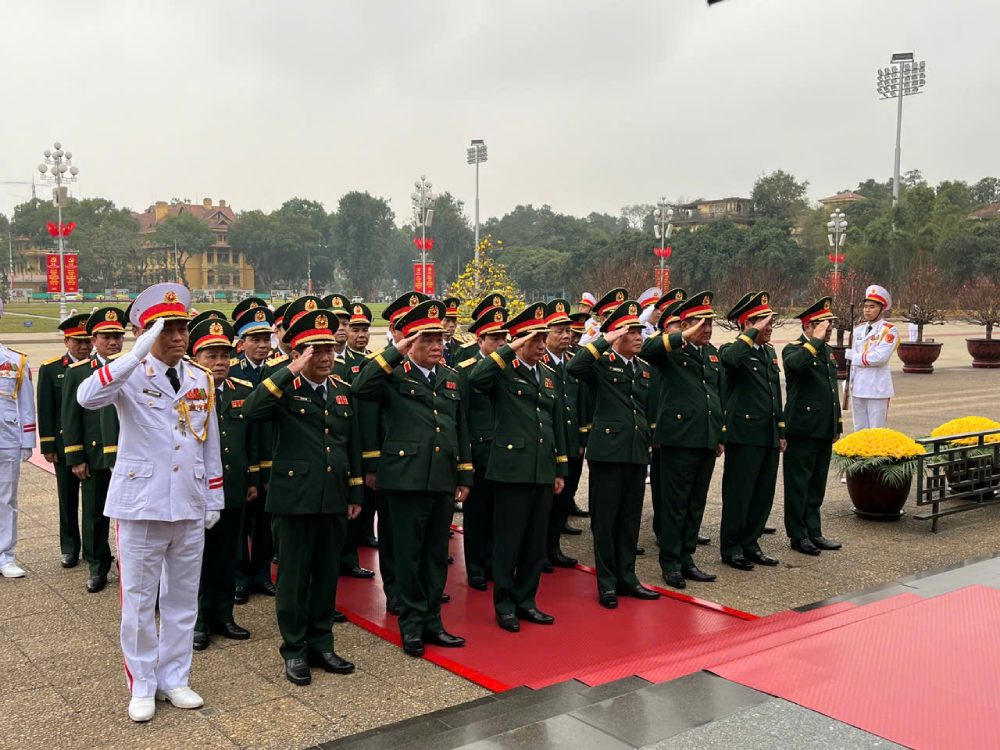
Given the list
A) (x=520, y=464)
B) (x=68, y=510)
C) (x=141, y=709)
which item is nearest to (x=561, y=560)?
(x=520, y=464)

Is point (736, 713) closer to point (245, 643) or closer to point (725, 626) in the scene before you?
point (725, 626)

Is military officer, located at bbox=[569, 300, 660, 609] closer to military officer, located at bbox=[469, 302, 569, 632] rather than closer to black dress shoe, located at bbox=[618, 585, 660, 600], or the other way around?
black dress shoe, located at bbox=[618, 585, 660, 600]

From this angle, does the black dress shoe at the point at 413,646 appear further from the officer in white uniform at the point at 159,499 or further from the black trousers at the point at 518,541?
the officer in white uniform at the point at 159,499

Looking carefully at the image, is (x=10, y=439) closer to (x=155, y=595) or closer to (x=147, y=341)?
(x=155, y=595)

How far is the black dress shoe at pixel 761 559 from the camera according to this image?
6.81 metres

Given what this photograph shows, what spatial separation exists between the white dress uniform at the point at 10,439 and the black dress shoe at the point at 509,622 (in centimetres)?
338

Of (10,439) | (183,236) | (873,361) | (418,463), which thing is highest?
(183,236)

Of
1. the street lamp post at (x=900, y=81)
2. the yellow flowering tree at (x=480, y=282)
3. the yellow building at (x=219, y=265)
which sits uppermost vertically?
the street lamp post at (x=900, y=81)

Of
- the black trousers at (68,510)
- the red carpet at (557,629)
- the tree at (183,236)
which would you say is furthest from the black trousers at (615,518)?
the tree at (183,236)

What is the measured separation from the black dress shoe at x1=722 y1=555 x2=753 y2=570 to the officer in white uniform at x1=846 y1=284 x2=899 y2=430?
11.2ft


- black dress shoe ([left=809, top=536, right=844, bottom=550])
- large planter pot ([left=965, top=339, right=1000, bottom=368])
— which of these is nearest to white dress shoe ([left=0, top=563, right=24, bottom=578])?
black dress shoe ([left=809, top=536, right=844, bottom=550])

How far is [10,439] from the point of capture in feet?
21.0

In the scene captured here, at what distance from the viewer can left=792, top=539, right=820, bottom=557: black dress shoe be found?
7090mm

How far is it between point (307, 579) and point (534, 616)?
150 centimetres
